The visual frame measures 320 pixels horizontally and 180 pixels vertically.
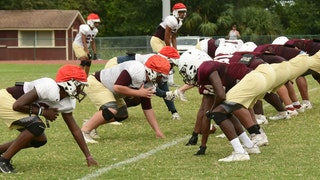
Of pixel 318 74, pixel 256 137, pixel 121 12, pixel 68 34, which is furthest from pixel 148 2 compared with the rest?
pixel 256 137

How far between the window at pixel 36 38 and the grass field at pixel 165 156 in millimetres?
36657

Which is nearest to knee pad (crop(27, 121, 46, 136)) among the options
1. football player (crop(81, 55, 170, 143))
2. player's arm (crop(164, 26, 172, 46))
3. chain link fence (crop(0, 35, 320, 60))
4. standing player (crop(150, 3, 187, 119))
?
football player (crop(81, 55, 170, 143))

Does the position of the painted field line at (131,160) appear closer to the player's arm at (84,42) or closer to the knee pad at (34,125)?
the knee pad at (34,125)

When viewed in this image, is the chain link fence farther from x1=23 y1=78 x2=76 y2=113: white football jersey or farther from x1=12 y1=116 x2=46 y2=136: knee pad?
x1=12 y1=116 x2=46 y2=136: knee pad

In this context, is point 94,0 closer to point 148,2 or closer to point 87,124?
point 148,2

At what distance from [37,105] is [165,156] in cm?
173

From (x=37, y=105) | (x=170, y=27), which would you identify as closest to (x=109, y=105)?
(x=37, y=105)

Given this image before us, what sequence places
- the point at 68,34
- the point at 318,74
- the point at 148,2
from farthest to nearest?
the point at 148,2 → the point at 68,34 → the point at 318,74

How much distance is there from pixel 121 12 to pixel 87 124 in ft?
174

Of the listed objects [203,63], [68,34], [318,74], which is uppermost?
[203,63]

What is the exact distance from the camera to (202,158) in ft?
27.4

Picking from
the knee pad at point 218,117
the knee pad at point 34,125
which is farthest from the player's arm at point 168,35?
the knee pad at point 34,125

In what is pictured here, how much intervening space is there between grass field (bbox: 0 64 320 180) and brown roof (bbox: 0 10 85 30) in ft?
124

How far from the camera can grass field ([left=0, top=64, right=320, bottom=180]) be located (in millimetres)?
7387
